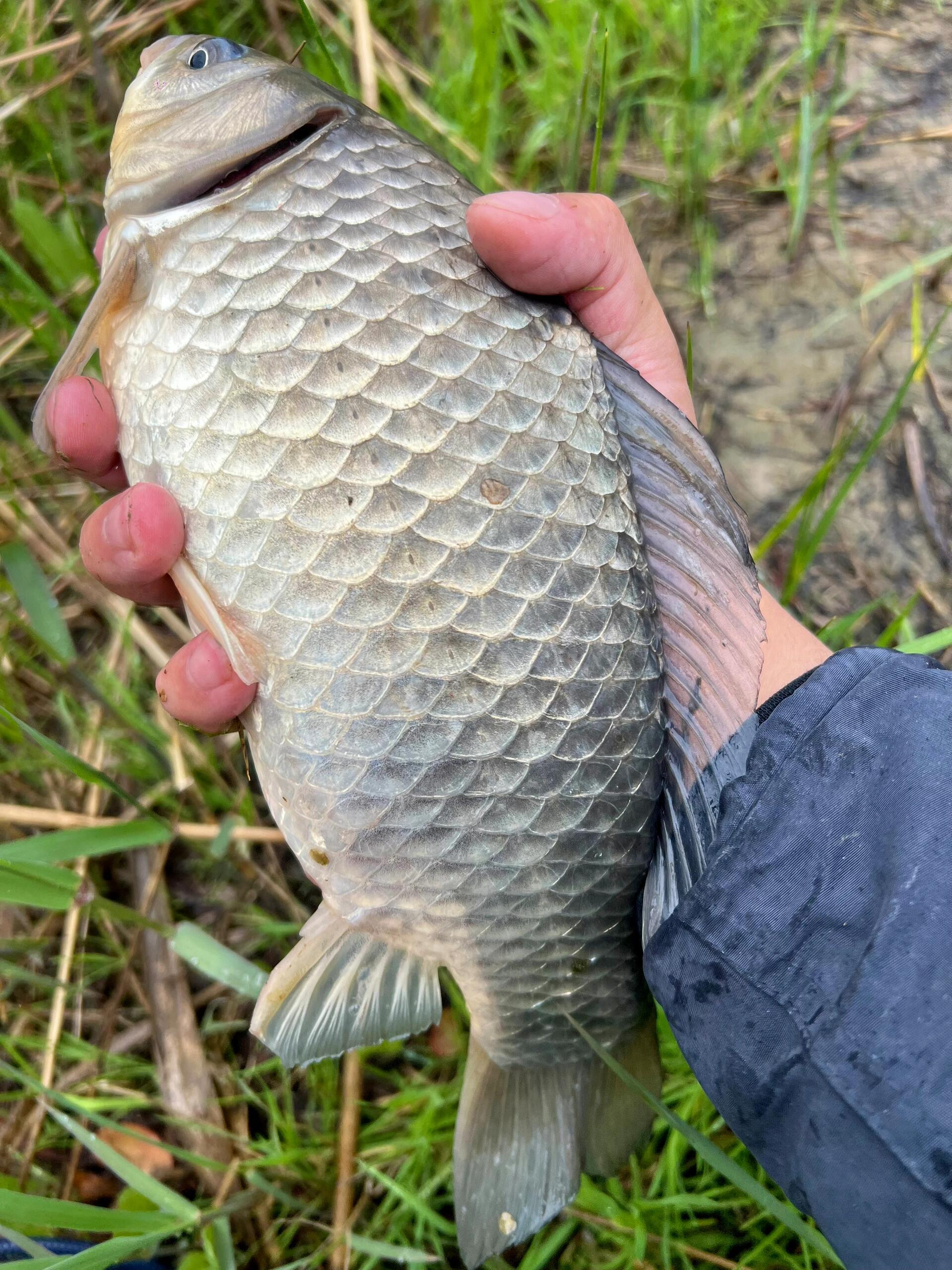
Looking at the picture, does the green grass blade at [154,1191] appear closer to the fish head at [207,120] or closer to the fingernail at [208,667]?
the fingernail at [208,667]

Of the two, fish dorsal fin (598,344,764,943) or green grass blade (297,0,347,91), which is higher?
green grass blade (297,0,347,91)

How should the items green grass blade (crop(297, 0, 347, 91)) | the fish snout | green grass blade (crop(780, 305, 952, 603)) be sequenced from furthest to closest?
green grass blade (crop(780, 305, 952, 603)) < green grass blade (crop(297, 0, 347, 91)) < the fish snout

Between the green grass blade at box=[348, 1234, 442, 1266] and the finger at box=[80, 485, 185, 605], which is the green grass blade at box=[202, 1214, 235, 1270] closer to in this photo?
the green grass blade at box=[348, 1234, 442, 1266]

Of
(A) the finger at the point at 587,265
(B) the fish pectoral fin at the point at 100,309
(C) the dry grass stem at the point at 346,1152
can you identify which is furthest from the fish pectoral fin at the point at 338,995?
(A) the finger at the point at 587,265

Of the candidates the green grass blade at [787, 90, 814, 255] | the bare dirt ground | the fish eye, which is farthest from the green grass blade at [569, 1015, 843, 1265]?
the green grass blade at [787, 90, 814, 255]

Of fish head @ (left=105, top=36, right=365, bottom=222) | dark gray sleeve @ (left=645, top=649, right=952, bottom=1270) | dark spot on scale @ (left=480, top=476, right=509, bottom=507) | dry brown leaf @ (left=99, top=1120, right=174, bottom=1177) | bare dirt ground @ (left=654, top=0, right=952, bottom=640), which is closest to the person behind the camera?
dark gray sleeve @ (left=645, top=649, right=952, bottom=1270)

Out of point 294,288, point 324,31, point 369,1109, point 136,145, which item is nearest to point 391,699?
point 294,288

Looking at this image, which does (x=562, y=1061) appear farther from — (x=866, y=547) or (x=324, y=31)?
(x=324, y=31)

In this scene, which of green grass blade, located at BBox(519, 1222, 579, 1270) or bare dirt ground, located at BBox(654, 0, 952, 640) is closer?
green grass blade, located at BBox(519, 1222, 579, 1270)
